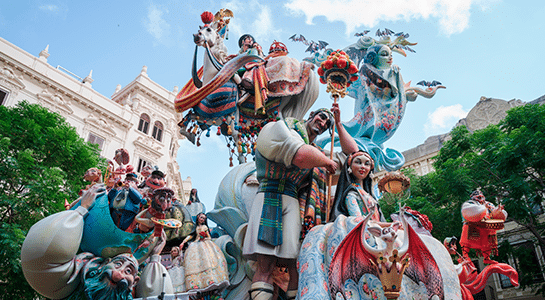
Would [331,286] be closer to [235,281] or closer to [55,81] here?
[235,281]

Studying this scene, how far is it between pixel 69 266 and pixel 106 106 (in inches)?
953

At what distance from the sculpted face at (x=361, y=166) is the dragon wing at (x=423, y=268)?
1120 millimetres

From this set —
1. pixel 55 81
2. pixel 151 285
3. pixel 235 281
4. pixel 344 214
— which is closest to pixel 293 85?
pixel 344 214

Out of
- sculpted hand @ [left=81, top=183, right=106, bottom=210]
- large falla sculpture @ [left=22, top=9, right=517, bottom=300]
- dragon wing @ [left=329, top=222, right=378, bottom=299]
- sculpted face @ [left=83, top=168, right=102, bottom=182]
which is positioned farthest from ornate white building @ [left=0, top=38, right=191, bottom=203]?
dragon wing @ [left=329, top=222, right=378, bottom=299]

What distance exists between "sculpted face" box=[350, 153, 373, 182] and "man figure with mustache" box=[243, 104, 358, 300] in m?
0.40

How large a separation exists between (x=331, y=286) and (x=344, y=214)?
0.94 metres

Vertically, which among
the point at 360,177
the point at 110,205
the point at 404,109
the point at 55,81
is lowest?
the point at 110,205

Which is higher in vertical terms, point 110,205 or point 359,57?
point 359,57

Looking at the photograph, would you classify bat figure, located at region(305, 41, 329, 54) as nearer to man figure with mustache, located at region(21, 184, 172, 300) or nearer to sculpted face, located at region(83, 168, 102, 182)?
sculpted face, located at region(83, 168, 102, 182)

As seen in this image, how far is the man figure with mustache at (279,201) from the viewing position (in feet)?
12.8

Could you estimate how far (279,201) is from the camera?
4180 millimetres

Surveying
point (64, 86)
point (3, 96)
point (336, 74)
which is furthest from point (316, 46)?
point (64, 86)

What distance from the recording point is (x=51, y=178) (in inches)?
517

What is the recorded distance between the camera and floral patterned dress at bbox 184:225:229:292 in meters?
4.01
